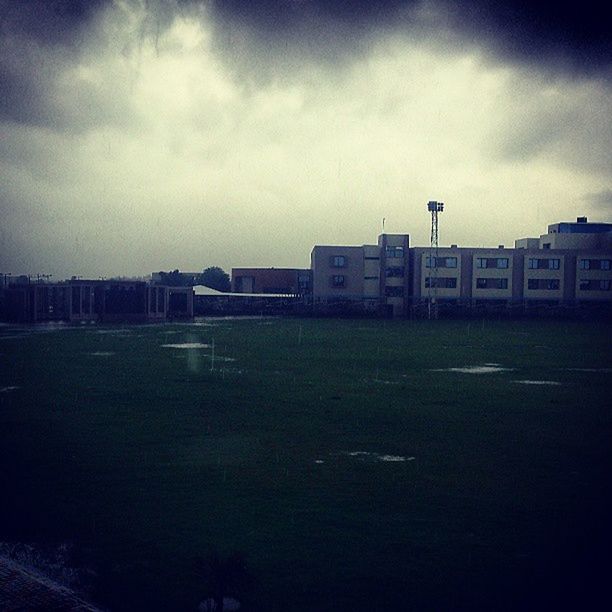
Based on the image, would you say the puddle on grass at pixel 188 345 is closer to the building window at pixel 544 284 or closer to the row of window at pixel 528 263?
the row of window at pixel 528 263

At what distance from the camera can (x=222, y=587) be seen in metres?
8.86

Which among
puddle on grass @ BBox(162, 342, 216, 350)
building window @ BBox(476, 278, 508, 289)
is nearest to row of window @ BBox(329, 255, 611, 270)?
building window @ BBox(476, 278, 508, 289)

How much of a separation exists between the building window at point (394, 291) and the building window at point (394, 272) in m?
2.01

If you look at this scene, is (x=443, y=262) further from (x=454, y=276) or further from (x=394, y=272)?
(x=394, y=272)

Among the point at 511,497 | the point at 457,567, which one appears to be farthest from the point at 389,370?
the point at 457,567

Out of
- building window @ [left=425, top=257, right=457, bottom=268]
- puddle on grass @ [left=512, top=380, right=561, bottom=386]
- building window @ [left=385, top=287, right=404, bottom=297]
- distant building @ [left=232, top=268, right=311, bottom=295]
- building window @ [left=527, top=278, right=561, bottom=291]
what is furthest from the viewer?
distant building @ [left=232, top=268, right=311, bottom=295]

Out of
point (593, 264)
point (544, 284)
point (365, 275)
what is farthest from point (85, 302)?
point (593, 264)

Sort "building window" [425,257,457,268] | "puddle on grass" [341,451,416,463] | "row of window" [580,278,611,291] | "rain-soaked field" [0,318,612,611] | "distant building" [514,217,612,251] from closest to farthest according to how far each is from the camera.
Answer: "rain-soaked field" [0,318,612,611]
"puddle on grass" [341,451,416,463]
"row of window" [580,278,611,291]
"building window" [425,257,457,268]
"distant building" [514,217,612,251]

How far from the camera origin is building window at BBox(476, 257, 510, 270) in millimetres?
92438

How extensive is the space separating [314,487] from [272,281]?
11217 cm

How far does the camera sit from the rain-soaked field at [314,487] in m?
9.24

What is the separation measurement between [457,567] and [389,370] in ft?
74.6

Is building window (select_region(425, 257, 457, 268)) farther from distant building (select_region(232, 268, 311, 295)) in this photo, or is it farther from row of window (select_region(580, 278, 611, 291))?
distant building (select_region(232, 268, 311, 295))

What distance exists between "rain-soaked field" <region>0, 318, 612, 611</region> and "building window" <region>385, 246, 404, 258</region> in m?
65.2
